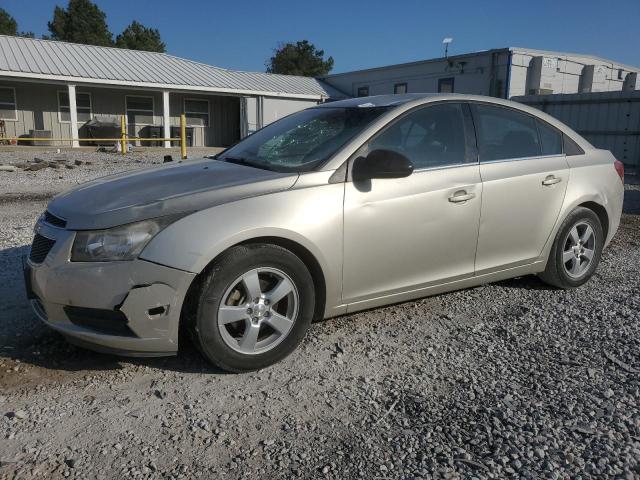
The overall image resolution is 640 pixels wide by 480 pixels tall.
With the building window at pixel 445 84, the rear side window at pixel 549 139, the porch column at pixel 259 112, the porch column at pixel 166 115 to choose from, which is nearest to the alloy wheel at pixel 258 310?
the rear side window at pixel 549 139

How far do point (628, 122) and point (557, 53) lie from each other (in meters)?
10.2

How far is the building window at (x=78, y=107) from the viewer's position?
2373cm

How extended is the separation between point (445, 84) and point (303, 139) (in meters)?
22.4

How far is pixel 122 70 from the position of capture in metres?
24.2

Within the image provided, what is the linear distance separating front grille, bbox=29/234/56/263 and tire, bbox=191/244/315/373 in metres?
0.93

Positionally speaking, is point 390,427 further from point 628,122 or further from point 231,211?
point 628,122

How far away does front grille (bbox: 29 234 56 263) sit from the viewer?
3.09 meters

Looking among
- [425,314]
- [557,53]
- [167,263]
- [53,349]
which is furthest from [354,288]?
[557,53]

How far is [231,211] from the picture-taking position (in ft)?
10.1

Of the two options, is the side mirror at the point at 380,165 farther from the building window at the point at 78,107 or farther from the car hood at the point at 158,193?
the building window at the point at 78,107

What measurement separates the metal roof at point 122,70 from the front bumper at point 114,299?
21.3m

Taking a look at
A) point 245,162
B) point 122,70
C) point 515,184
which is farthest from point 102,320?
point 122,70

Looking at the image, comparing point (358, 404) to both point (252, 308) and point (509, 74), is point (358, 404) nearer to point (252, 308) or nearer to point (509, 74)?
point (252, 308)

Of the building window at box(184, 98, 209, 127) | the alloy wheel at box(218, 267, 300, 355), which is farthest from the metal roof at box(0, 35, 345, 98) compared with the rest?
the alloy wheel at box(218, 267, 300, 355)
